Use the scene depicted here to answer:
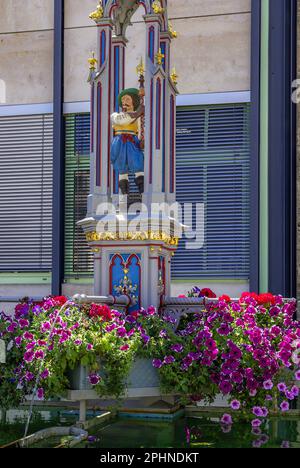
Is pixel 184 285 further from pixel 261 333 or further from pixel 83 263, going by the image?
pixel 261 333

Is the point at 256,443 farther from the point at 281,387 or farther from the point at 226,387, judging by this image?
the point at 281,387

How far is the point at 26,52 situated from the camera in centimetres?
1188

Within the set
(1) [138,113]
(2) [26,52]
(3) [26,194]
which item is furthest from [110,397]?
(2) [26,52]

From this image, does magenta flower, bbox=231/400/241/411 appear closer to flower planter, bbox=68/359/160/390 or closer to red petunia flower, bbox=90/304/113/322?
flower planter, bbox=68/359/160/390

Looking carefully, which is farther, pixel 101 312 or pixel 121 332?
pixel 101 312

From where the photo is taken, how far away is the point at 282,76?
35.4 ft

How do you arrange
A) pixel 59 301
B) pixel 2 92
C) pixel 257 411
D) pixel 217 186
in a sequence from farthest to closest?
1. pixel 2 92
2. pixel 217 186
3. pixel 59 301
4. pixel 257 411

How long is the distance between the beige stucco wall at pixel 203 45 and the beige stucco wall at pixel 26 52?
20.4 inches

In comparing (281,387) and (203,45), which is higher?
(203,45)

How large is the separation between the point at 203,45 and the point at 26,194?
3.57 m

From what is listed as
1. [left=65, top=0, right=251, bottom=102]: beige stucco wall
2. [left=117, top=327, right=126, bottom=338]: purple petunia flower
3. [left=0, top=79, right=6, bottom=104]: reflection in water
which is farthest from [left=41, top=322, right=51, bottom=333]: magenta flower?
[left=0, top=79, right=6, bottom=104]: reflection in water

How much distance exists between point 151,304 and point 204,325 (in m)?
0.77

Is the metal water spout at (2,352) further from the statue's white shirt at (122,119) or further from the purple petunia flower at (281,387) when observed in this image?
the statue's white shirt at (122,119)

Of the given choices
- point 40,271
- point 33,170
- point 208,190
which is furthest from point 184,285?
point 33,170
